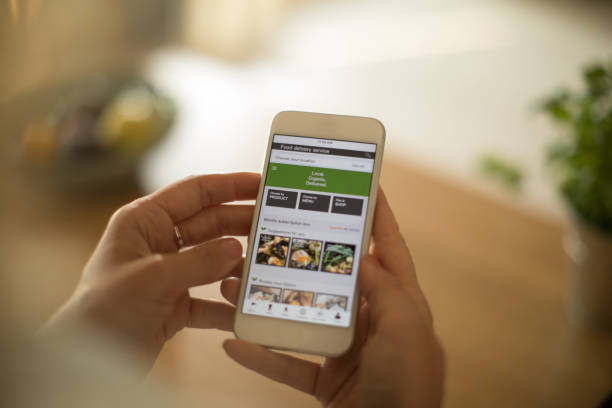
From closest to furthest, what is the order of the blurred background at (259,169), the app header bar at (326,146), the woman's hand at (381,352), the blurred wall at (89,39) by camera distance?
the woman's hand at (381,352)
the app header bar at (326,146)
the blurred background at (259,169)
the blurred wall at (89,39)

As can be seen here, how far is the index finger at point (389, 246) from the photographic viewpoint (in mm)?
589

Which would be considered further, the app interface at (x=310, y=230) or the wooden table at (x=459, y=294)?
the wooden table at (x=459, y=294)

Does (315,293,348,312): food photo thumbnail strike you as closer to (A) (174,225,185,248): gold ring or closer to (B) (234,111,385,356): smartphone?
(B) (234,111,385,356): smartphone

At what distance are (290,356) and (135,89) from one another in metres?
0.84

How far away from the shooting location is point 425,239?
3.31ft

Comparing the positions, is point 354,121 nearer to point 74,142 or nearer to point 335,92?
point 335,92

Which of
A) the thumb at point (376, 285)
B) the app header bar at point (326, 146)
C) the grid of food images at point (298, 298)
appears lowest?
the grid of food images at point (298, 298)

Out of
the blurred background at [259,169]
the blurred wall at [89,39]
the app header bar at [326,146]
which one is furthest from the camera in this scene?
the blurred wall at [89,39]

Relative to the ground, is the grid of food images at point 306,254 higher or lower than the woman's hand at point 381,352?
higher

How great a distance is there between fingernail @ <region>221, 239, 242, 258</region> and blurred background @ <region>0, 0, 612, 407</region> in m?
0.10

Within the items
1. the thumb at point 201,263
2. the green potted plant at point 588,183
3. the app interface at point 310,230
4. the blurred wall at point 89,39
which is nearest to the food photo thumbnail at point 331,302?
the app interface at point 310,230

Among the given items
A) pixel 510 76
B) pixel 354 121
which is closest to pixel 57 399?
pixel 354 121

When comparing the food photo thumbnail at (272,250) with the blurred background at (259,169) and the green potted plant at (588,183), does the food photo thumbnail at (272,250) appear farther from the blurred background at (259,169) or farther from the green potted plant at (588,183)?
the green potted plant at (588,183)

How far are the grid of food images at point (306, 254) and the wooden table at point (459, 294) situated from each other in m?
0.11
